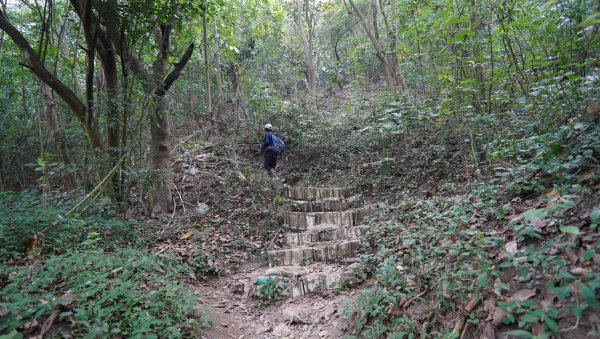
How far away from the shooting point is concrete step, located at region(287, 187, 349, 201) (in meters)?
8.62

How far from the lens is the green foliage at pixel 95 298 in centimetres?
291

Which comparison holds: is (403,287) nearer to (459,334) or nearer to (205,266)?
(459,334)

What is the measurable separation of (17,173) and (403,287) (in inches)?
→ 517

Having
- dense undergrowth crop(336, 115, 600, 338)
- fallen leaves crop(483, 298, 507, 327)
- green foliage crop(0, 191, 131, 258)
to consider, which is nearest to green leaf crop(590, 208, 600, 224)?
dense undergrowth crop(336, 115, 600, 338)

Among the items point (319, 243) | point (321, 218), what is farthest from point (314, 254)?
point (321, 218)

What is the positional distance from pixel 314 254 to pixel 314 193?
2813 mm

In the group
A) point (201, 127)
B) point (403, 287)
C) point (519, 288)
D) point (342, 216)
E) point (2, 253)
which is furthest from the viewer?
point (201, 127)

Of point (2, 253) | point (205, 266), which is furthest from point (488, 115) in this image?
point (2, 253)

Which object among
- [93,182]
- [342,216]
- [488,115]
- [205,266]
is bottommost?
[205,266]

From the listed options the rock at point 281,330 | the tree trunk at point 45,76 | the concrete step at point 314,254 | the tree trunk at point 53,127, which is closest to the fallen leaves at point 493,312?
the rock at point 281,330

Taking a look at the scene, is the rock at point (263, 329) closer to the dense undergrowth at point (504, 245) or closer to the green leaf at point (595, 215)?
the dense undergrowth at point (504, 245)

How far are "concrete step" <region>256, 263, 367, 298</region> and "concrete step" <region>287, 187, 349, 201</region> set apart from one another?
10.6ft

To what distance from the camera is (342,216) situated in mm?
7336

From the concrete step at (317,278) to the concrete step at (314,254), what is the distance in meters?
0.44
